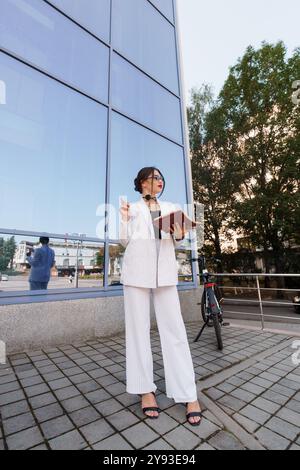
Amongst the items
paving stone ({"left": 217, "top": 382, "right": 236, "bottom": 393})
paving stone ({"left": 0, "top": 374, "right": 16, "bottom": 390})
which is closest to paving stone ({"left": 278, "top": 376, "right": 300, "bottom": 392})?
paving stone ({"left": 217, "top": 382, "right": 236, "bottom": 393})

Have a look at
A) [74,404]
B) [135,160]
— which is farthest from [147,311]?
[135,160]

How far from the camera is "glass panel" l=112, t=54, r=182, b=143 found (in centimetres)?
505

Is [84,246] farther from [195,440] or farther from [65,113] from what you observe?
[195,440]

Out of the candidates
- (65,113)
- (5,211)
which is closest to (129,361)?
(5,211)

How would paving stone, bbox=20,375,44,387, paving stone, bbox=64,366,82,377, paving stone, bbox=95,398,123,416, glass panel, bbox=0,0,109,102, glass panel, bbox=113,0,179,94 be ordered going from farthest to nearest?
glass panel, bbox=113,0,179,94, glass panel, bbox=0,0,109,102, paving stone, bbox=64,366,82,377, paving stone, bbox=20,375,44,387, paving stone, bbox=95,398,123,416

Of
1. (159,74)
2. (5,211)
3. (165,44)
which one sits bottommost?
(5,211)

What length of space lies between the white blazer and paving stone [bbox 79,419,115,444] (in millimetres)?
937

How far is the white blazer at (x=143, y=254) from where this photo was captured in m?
1.80

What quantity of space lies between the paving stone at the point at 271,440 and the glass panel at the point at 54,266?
293 cm

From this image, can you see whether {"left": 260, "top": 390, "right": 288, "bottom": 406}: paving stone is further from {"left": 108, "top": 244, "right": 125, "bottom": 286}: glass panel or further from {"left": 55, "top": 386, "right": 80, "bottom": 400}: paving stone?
{"left": 108, "top": 244, "right": 125, "bottom": 286}: glass panel

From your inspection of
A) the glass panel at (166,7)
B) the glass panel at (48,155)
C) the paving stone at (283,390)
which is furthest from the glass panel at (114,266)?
the glass panel at (166,7)

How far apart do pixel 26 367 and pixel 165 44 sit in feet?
25.8

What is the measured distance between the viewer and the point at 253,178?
15.8 meters

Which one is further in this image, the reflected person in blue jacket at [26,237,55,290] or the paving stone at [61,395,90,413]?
the reflected person in blue jacket at [26,237,55,290]
